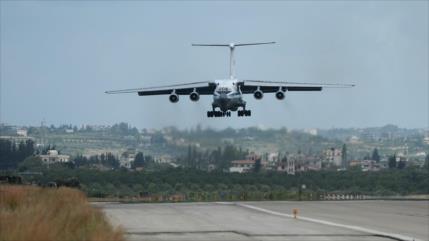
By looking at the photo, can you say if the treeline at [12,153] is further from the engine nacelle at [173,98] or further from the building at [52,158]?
the engine nacelle at [173,98]

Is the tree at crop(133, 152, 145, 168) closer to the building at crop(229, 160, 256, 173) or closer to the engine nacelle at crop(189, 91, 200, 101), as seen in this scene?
the building at crop(229, 160, 256, 173)

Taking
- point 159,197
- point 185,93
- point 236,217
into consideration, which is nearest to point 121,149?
point 159,197

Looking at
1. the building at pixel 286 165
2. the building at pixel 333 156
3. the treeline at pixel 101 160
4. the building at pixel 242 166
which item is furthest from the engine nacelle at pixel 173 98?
the building at pixel 333 156

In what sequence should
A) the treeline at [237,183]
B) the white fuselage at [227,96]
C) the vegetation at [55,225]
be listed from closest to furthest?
1. the vegetation at [55,225]
2. the white fuselage at [227,96]
3. the treeline at [237,183]

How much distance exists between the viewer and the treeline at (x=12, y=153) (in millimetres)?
81456

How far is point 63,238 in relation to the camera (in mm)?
21250

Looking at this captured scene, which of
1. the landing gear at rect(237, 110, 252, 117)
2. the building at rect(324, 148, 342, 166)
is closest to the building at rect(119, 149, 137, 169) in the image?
the building at rect(324, 148, 342, 166)

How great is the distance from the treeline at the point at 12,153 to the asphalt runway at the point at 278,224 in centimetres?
3619

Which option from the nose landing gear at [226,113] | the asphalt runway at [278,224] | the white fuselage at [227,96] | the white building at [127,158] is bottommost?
the asphalt runway at [278,224]

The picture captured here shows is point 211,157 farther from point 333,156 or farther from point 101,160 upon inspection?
point 333,156

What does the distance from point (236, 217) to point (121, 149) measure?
6597 centimetres

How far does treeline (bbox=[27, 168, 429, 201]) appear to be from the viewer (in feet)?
256

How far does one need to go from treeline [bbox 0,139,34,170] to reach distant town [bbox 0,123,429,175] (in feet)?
0.58

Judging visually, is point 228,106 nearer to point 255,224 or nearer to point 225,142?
point 255,224
